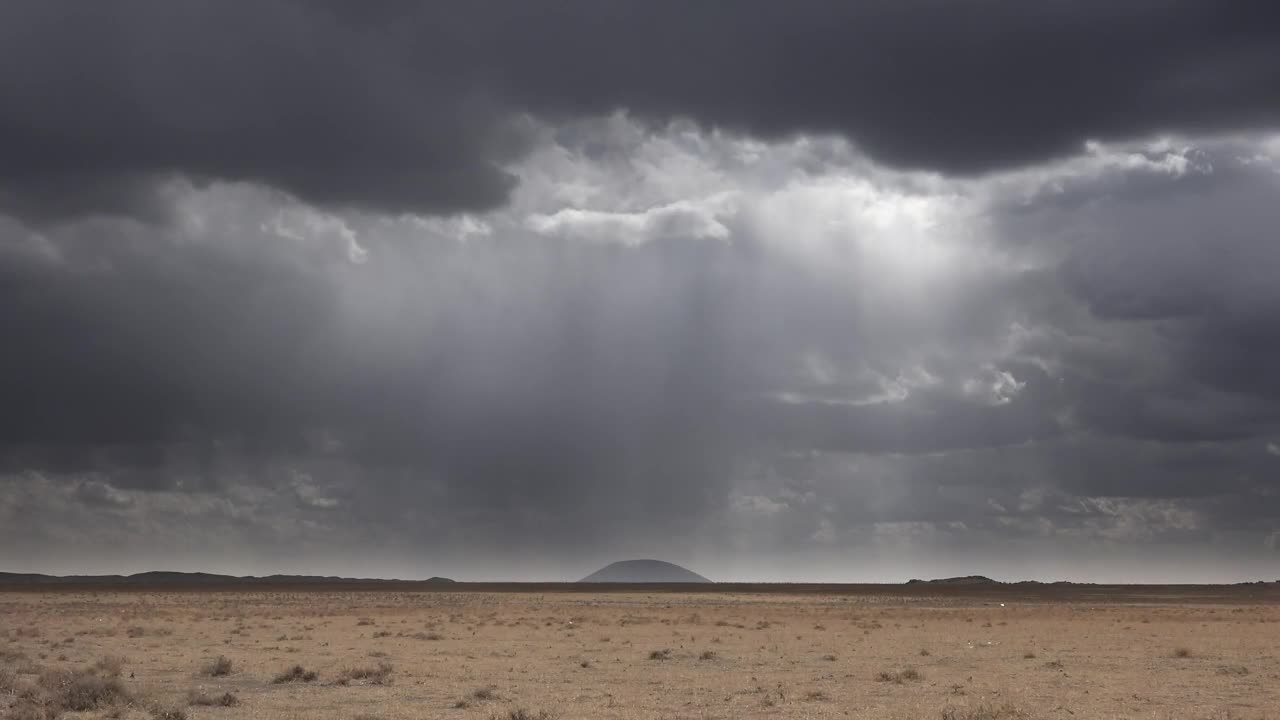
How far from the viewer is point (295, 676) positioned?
37.3m

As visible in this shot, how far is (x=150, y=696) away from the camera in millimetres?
30828

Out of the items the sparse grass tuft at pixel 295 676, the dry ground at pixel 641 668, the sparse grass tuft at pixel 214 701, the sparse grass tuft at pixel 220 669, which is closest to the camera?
the dry ground at pixel 641 668

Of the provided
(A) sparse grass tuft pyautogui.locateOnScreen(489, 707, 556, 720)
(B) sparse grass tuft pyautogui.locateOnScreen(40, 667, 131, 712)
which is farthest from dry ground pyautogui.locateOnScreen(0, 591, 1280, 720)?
(A) sparse grass tuft pyautogui.locateOnScreen(489, 707, 556, 720)

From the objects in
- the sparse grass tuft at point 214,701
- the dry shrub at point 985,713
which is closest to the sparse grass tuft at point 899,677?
the dry shrub at point 985,713

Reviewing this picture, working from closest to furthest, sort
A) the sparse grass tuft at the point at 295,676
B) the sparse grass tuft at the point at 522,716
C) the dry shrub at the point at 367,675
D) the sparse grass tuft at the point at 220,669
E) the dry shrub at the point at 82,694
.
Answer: the sparse grass tuft at the point at 522,716 < the dry shrub at the point at 82,694 < the dry shrub at the point at 367,675 < the sparse grass tuft at the point at 295,676 < the sparse grass tuft at the point at 220,669

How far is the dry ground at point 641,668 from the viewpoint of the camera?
29891 millimetres

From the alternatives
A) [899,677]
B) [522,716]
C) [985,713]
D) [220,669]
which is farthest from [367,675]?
[985,713]

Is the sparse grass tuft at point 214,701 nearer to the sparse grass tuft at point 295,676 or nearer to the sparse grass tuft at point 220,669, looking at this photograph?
the sparse grass tuft at point 295,676

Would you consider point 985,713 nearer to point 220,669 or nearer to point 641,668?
point 641,668

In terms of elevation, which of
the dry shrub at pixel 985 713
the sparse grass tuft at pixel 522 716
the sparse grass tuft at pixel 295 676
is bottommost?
the sparse grass tuft at pixel 522 716

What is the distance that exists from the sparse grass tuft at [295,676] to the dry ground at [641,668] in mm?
128

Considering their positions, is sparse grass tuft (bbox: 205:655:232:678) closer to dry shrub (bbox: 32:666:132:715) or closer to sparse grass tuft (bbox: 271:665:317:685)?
sparse grass tuft (bbox: 271:665:317:685)

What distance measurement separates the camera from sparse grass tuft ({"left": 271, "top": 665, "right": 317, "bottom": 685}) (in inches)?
1446

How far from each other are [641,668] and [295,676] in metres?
11.9
